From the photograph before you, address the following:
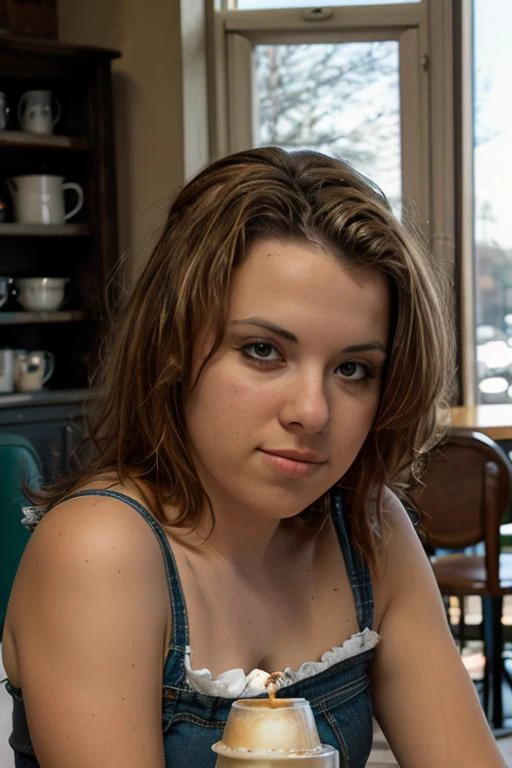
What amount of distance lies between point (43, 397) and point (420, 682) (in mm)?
3276

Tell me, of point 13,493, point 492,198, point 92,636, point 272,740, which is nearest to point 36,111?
point 492,198

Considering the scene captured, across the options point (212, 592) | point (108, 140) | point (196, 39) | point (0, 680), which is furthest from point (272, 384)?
point (196, 39)

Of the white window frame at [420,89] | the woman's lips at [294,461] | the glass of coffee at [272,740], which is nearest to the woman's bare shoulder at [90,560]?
the woman's lips at [294,461]

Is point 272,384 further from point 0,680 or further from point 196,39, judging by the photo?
point 196,39

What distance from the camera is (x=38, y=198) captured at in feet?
14.3

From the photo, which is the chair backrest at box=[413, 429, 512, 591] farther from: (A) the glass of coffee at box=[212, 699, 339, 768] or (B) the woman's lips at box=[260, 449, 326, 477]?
(A) the glass of coffee at box=[212, 699, 339, 768]

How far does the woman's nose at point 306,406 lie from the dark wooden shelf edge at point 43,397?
3.31 meters

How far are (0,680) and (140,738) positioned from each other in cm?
32

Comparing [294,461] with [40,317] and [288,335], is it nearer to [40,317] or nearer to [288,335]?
[288,335]

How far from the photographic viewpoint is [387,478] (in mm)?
1150

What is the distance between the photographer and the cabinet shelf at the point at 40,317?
4250 mm

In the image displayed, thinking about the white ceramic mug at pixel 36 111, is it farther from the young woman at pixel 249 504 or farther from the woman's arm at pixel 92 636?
the woman's arm at pixel 92 636

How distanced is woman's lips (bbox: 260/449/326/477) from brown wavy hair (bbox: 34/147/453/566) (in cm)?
10

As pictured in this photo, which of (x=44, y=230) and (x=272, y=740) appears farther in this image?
(x=44, y=230)
